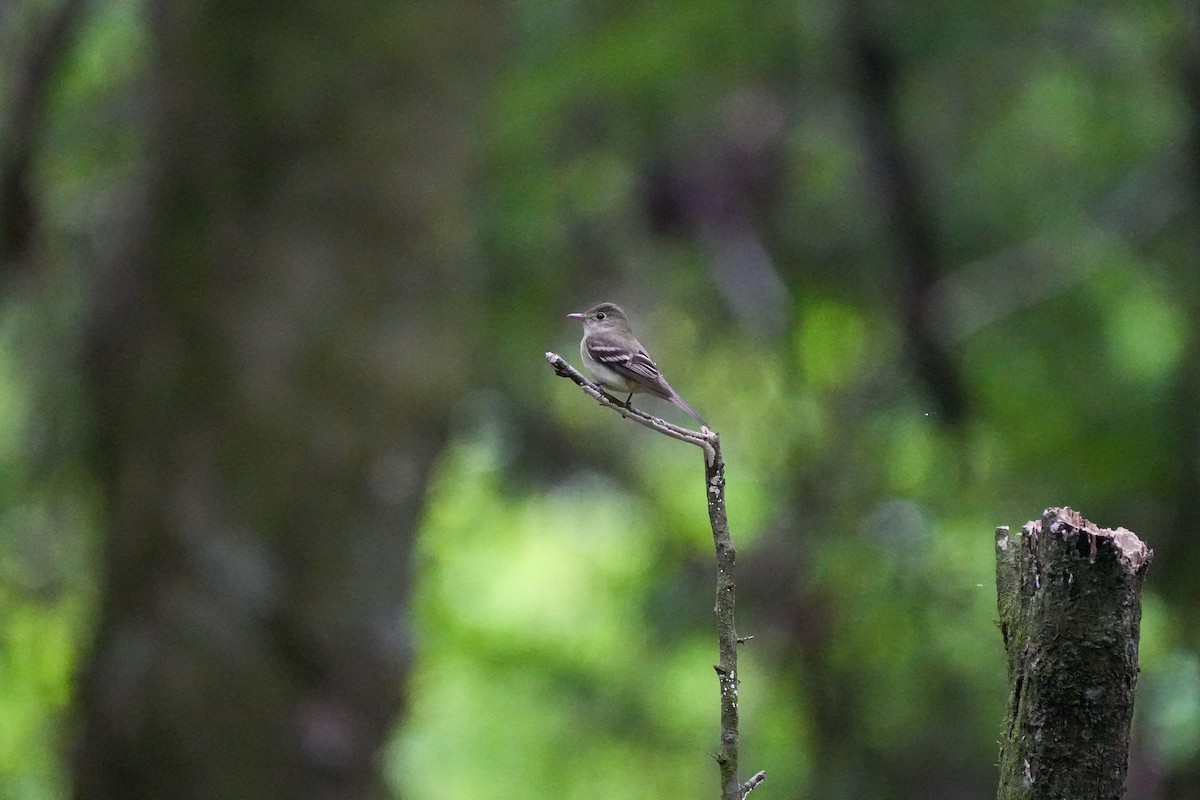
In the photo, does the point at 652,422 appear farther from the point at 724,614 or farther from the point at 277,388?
the point at 277,388

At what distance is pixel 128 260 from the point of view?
751 cm

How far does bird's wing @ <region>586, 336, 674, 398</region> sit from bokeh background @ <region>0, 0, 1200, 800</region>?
4.59 feet

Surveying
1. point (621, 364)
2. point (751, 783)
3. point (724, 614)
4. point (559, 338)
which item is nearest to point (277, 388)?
point (621, 364)

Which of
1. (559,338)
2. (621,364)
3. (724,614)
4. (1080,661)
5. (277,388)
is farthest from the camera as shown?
(559,338)

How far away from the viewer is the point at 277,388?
7082 millimetres

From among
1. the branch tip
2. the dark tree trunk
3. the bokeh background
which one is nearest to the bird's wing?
the bokeh background

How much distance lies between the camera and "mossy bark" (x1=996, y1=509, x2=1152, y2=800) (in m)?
2.15

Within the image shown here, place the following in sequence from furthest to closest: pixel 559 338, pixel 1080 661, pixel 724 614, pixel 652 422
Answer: pixel 559 338 < pixel 652 422 < pixel 1080 661 < pixel 724 614

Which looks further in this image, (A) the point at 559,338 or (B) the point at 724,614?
(A) the point at 559,338

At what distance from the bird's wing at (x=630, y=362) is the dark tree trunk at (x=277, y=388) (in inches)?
95.9

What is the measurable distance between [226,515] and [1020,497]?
14.5 ft

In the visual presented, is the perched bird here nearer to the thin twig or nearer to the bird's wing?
→ the bird's wing

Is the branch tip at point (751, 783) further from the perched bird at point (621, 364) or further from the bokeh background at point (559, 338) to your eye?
the bokeh background at point (559, 338)

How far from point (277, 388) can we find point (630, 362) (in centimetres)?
289
